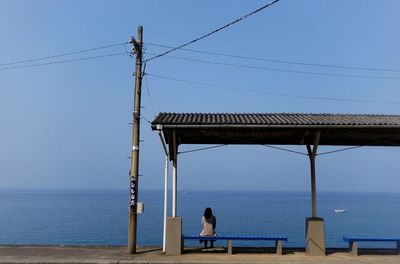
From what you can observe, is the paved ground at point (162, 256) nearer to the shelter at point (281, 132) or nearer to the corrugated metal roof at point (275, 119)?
the shelter at point (281, 132)

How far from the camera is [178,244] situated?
12242 mm

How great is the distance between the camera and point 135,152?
1269 cm

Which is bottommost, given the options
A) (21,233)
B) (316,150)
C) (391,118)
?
(21,233)

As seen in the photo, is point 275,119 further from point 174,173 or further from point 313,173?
point 174,173

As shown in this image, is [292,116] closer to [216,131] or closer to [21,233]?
[216,131]

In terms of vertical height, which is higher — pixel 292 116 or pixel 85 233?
pixel 292 116

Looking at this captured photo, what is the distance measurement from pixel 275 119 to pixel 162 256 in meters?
4.78

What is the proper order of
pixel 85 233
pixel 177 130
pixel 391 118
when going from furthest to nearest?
pixel 85 233
pixel 391 118
pixel 177 130

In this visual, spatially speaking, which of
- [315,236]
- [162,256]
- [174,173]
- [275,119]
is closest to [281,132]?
[275,119]

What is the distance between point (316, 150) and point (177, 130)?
3.93m

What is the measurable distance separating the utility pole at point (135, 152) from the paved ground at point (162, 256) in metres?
0.60

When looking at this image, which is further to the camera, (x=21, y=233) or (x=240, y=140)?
(x=21, y=233)

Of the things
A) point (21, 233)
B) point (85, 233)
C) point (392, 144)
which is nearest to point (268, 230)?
point (85, 233)

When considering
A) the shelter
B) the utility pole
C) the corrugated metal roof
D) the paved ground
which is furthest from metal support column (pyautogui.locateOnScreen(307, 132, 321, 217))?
the utility pole
